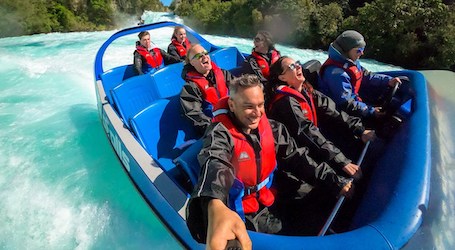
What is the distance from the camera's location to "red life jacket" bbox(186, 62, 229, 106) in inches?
100

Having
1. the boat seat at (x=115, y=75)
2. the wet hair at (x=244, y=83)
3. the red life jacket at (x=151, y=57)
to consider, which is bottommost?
the boat seat at (x=115, y=75)

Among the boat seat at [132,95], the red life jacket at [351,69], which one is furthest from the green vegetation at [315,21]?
the boat seat at [132,95]

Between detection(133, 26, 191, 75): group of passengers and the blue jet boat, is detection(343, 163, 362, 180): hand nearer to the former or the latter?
the blue jet boat

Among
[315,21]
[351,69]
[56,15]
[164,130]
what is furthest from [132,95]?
[56,15]

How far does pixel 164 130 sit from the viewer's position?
8.64 ft

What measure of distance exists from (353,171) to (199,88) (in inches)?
53.5

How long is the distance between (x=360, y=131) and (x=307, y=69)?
2.74 feet

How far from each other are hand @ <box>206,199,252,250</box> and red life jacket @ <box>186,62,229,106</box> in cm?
178

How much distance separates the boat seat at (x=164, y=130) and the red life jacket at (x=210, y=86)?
272mm

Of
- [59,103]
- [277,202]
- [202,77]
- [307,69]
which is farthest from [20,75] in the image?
[277,202]

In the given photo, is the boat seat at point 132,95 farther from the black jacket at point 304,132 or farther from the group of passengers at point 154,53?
the black jacket at point 304,132

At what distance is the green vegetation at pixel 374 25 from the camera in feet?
37.9

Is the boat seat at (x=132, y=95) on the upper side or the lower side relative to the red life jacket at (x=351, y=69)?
lower

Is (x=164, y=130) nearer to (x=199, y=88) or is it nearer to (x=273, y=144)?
(x=199, y=88)
